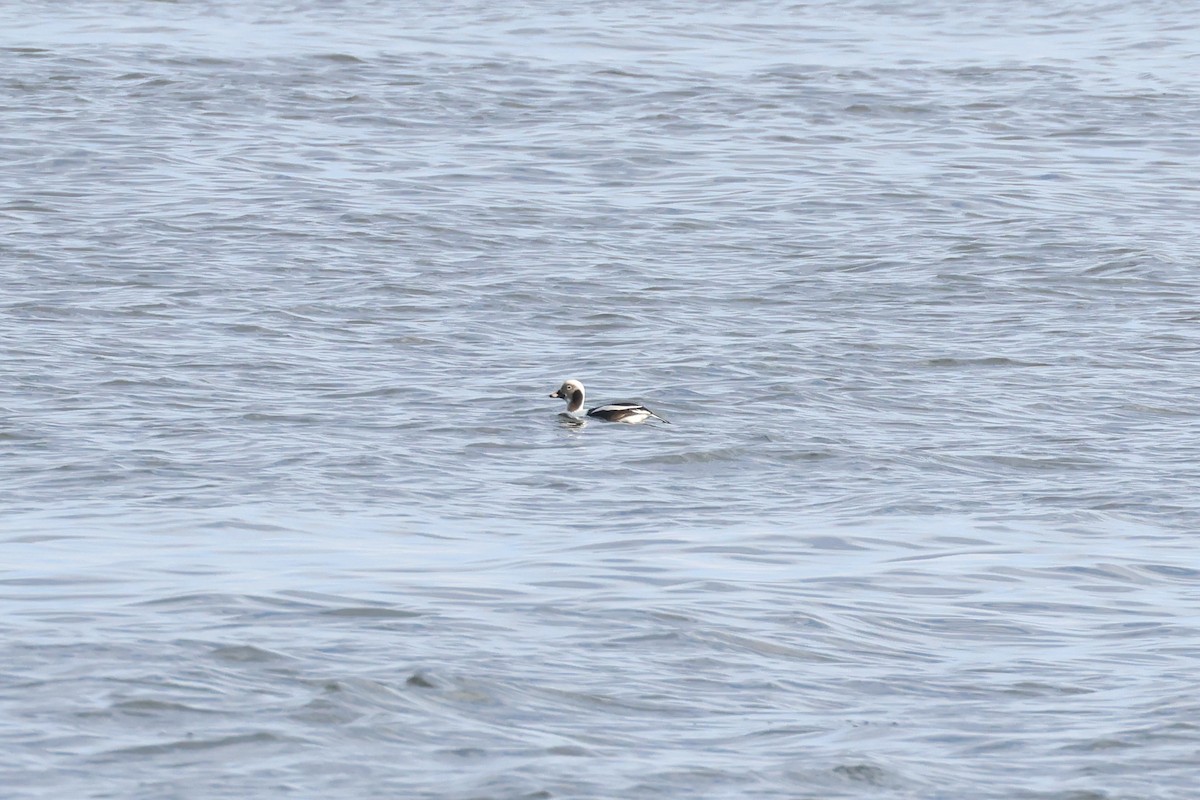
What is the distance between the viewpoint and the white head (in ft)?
57.2

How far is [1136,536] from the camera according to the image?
44.2 feet

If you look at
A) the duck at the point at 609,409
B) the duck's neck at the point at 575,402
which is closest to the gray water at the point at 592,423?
→ the duck at the point at 609,409

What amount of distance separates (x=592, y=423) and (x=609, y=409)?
288 millimetres

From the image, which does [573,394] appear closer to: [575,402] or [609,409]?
[575,402]

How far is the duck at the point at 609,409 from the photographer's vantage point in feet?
55.7

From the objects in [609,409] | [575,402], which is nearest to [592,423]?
[609,409]

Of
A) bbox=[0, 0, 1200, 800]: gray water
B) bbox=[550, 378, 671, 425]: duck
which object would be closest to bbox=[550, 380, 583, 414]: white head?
bbox=[550, 378, 671, 425]: duck

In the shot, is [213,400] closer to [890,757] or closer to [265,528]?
[265,528]

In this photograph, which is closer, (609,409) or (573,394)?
(609,409)

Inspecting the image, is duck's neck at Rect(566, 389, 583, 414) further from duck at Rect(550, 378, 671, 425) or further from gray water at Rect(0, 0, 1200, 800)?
gray water at Rect(0, 0, 1200, 800)

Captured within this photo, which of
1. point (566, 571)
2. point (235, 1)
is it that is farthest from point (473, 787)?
point (235, 1)

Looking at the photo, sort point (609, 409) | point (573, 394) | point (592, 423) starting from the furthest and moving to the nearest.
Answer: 1. point (573, 394)
2. point (609, 409)
3. point (592, 423)

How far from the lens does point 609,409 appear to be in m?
17.0

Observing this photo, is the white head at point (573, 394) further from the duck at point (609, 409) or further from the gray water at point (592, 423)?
the gray water at point (592, 423)
